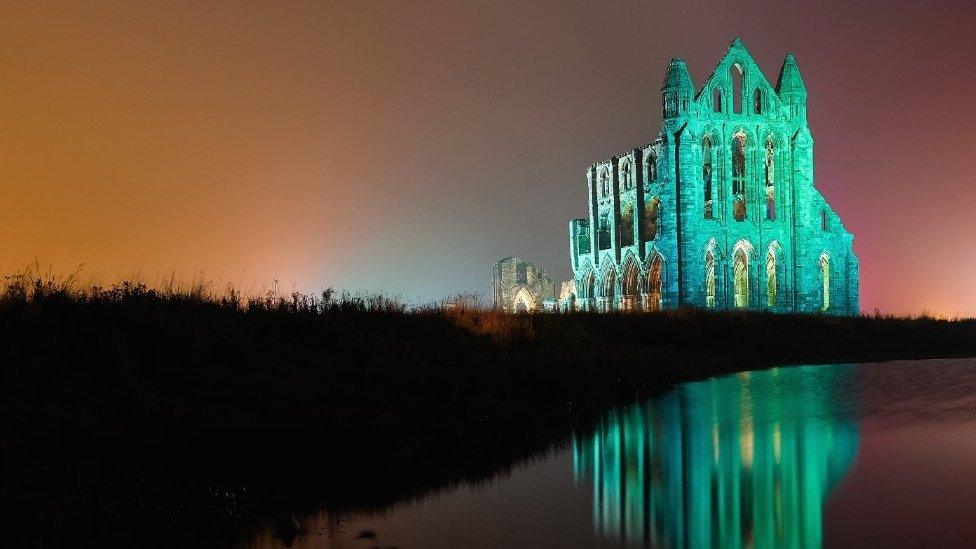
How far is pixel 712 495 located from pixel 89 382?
8812mm

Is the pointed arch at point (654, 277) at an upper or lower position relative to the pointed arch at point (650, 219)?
lower

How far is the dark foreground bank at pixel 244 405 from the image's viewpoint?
11.2 meters

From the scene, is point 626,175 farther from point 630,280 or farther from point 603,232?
point 630,280

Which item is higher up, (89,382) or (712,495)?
(89,382)

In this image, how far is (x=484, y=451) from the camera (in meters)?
15.5

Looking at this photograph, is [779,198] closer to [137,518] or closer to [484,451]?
[484,451]

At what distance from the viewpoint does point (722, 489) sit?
1400 cm

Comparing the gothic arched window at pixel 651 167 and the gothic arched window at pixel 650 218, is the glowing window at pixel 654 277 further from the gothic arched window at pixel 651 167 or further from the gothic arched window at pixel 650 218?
the gothic arched window at pixel 651 167

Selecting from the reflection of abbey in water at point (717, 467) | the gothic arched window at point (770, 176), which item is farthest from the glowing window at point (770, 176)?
the reflection of abbey in water at point (717, 467)

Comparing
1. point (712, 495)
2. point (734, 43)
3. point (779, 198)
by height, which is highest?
point (734, 43)

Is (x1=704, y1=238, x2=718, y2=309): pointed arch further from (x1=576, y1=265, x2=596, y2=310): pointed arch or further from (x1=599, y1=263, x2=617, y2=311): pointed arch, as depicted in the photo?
(x1=576, y1=265, x2=596, y2=310): pointed arch

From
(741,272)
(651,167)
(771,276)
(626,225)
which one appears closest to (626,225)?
(626,225)

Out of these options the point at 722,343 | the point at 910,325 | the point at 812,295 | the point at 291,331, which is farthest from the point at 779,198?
the point at 291,331

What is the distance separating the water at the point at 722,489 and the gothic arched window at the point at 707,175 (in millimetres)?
35520
